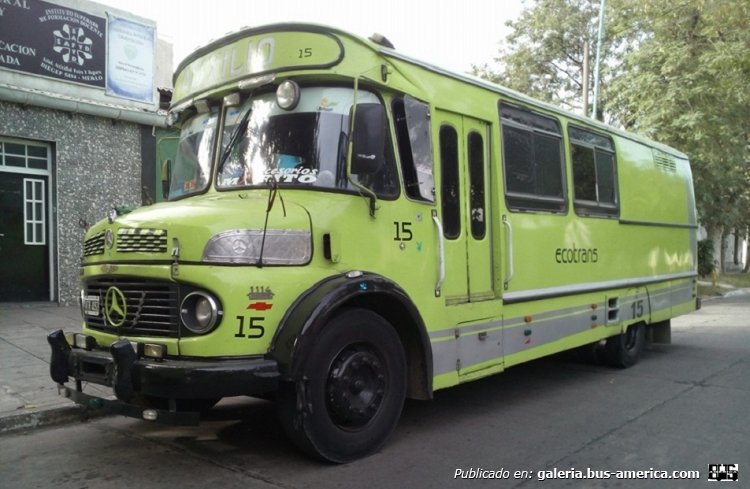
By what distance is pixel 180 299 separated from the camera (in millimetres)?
3768

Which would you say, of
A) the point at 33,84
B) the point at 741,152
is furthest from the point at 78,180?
the point at 741,152

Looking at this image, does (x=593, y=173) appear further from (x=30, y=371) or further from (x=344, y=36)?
(x=30, y=371)

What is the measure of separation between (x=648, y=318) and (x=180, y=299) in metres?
6.72

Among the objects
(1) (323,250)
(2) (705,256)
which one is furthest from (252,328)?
(2) (705,256)

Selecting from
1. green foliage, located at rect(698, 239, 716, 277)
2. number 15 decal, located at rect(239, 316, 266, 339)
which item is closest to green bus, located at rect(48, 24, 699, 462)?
number 15 decal, located at rect(239, 316, 266, 339)

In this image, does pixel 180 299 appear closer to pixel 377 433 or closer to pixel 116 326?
pixel 116 326

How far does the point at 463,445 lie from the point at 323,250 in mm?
1971

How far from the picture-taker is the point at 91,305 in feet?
14.4

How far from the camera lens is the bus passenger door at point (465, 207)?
16.6 feet

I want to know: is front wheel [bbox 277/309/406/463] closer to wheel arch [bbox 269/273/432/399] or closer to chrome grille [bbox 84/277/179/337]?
wheel arch [bbox 269/273/432/399]

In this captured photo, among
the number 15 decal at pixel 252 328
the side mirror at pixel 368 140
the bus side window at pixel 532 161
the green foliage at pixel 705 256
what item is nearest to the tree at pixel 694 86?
the green foliage at pixel 705 256

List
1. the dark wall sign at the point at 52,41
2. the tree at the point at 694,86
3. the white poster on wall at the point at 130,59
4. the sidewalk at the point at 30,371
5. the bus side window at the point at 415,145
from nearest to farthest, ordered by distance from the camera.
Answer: the bus side window at the point at 415,145, the sidewalk at the point at 30,371, the dark wall sign at the point at 52,41, the white poster on wall at the point at 130,59, the tree at the point at 694,86

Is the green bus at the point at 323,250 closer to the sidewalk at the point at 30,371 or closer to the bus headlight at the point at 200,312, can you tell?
the bus headlight at the point at 200,312

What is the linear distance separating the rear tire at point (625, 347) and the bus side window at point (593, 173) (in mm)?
1654
